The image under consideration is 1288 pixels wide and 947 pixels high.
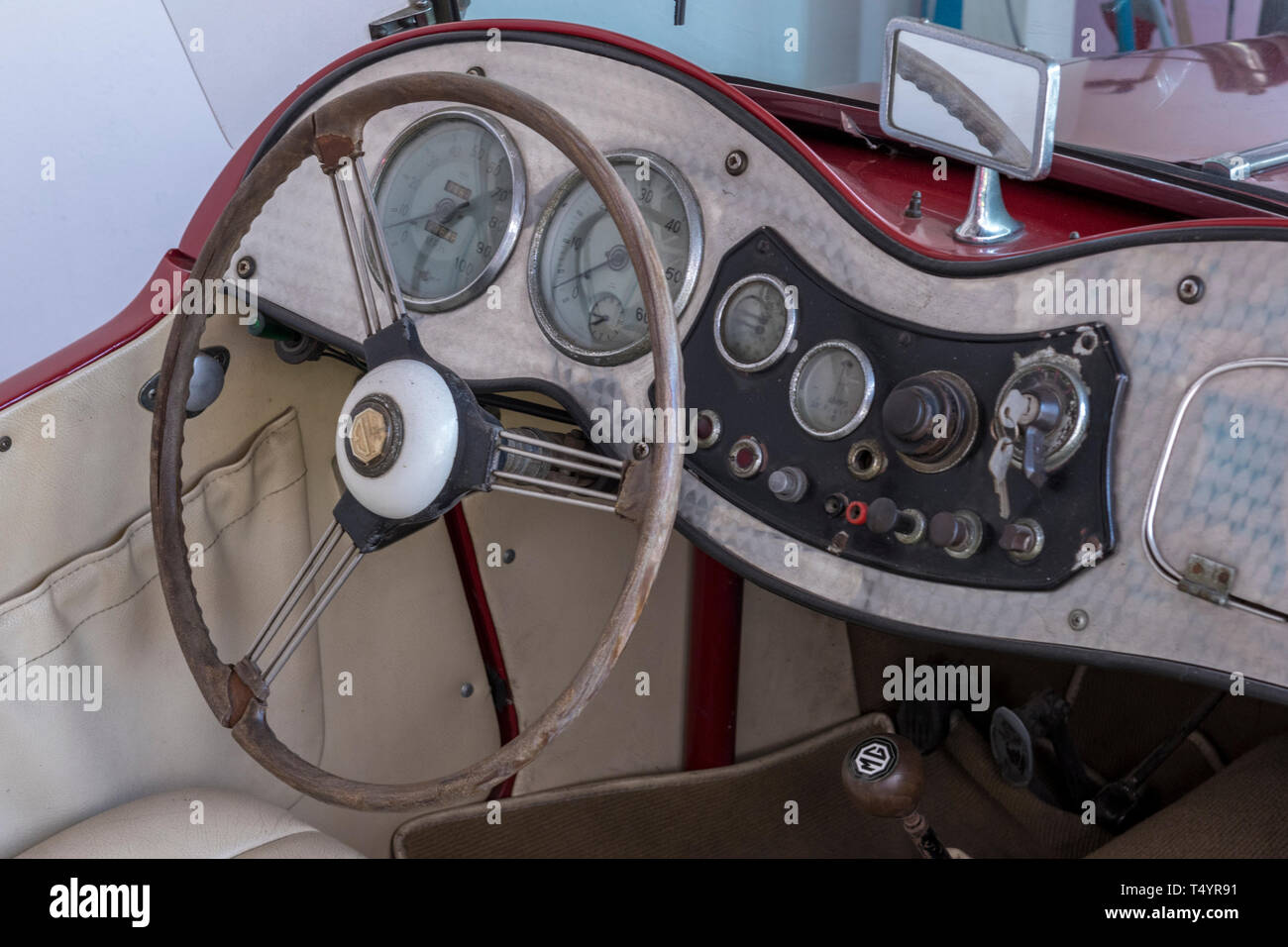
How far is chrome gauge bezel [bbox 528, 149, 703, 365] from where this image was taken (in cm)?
143

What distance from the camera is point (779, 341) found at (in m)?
1.39

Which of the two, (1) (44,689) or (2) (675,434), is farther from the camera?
(1) (44,689)

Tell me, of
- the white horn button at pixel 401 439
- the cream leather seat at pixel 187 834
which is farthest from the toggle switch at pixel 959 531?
the cream leather seat at pixel 187 834

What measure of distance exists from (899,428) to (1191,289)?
1.03 feet

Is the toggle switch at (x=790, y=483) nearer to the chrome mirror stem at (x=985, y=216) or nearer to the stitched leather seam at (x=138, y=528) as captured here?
the chrome mirror stem at (x=985, y=216)

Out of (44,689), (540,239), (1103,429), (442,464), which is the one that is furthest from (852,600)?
(44,689)

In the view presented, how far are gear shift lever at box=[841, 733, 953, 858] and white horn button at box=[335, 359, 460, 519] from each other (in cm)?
73

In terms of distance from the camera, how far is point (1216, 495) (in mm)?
1115

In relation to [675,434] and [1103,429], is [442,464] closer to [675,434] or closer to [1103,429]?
[675,434]

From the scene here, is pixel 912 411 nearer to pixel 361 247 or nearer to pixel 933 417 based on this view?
pixel 933 417

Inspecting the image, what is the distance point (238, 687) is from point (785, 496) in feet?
2.20

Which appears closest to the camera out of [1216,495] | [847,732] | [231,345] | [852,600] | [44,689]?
[1216,495]

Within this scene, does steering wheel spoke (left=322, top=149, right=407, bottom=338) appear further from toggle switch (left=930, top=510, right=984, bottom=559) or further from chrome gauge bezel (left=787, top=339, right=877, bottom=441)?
toggle switch (left=930, top=510, right=984, bottom=559)

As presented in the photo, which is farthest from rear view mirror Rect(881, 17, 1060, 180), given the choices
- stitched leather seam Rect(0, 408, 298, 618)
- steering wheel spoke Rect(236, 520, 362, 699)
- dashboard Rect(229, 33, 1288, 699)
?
stitched leather seam Rect(0, 408, 298, 618)
